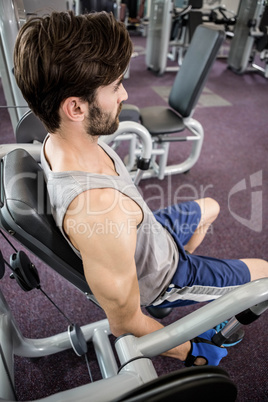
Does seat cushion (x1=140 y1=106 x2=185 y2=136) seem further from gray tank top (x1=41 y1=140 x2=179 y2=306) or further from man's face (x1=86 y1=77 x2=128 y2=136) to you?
man's face (x1=86 y1=77 x2=128 y2=136)

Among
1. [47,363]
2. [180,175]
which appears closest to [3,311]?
[47,363]

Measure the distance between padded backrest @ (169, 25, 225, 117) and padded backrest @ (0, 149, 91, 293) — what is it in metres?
1.36

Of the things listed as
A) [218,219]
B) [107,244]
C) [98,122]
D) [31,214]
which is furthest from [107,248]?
[218,219]

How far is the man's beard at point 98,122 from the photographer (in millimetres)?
662

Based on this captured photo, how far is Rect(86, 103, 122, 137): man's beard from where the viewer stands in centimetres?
66

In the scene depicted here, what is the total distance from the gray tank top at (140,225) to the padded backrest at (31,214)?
0.9 inches

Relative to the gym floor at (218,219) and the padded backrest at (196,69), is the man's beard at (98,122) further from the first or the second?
the padded backrest at (196,69)

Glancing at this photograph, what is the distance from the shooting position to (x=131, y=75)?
4152mm

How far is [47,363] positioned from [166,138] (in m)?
1.44

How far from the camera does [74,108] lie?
0.64 m

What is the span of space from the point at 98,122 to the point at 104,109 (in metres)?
0.03

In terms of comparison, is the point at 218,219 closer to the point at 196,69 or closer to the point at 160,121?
the point at 160,121

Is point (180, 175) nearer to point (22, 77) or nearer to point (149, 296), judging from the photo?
point (149, 296)

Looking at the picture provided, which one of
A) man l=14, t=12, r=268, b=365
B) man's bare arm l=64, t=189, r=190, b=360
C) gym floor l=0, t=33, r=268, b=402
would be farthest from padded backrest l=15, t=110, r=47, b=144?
gym floor l=0, t=33, r=268, b=402
